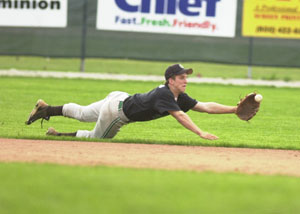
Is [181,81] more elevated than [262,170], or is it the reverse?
[181,81]

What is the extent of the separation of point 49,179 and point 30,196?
0.68 metres

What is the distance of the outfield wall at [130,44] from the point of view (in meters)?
20.2

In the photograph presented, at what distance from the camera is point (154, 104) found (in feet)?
29.1

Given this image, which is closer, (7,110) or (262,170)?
(262,170)

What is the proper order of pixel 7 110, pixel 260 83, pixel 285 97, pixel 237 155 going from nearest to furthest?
pixel 237 155
pixel 7 110
pixel 285 97
pixel 260 83

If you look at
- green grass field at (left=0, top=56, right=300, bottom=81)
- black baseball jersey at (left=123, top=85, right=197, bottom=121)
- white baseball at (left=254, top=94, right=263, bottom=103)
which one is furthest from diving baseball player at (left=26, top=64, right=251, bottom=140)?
green grass field at (left=0, top=56, right=300, bottom=81)

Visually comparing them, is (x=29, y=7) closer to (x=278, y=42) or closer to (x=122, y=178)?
(x=278, y=42)

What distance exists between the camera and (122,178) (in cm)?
650

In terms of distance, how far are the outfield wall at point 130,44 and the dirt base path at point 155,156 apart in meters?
11.1

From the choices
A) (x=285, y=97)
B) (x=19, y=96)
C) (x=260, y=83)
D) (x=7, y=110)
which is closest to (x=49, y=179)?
(x=7, y=110)

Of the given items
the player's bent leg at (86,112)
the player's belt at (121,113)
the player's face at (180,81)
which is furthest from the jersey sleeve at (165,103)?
the player's bent leg at (86,112)

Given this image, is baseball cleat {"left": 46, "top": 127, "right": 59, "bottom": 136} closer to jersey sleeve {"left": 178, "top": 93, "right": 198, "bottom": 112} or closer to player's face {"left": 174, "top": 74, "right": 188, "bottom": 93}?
jersey sleeve {"left": 178, "top": 93, "right": 198, "bottom": 112}

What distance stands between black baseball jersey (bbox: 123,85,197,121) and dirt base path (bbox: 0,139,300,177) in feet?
1.36

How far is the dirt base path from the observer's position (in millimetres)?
7594
